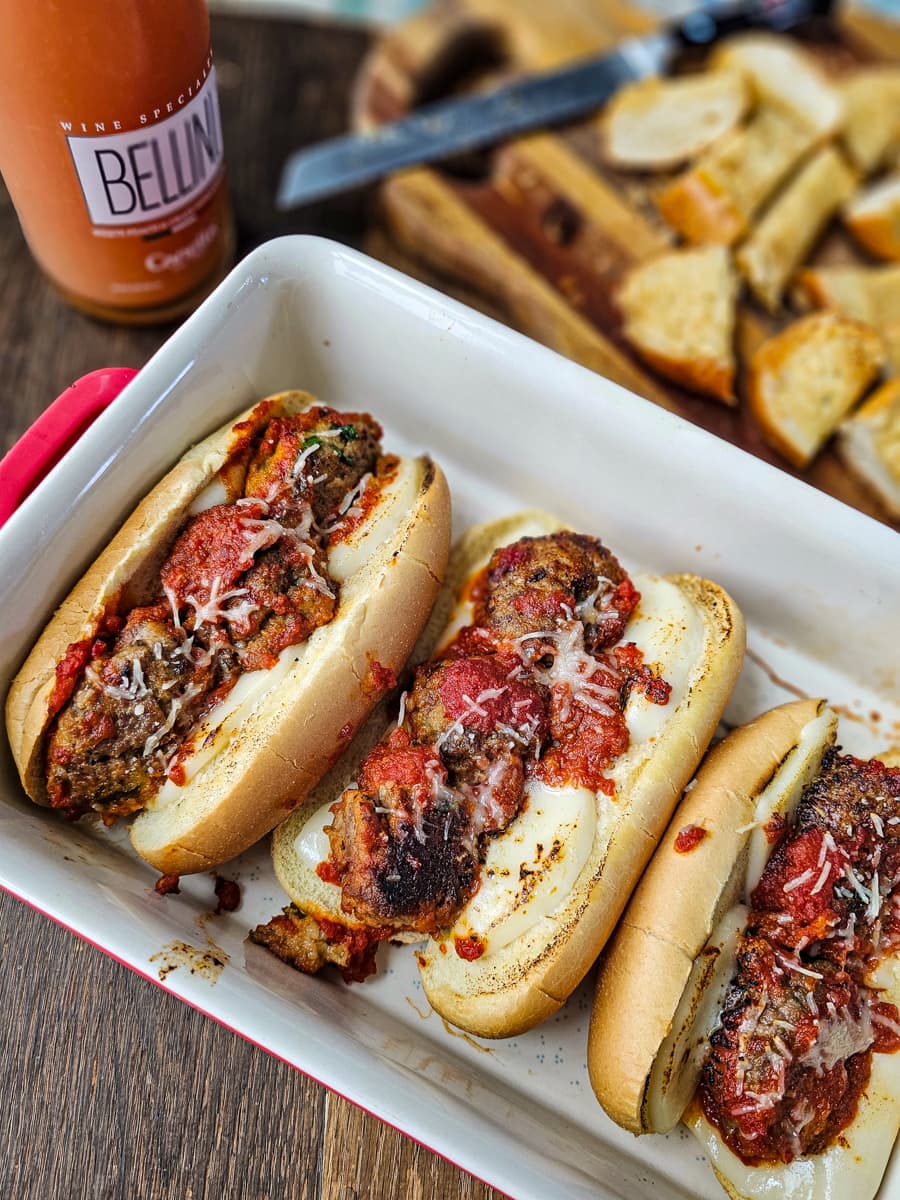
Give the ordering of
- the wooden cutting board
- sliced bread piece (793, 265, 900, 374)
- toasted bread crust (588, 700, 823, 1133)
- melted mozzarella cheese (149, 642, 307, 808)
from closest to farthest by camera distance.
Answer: toasted bread crust (588, 700, 823, 1133), melted mozzarella cheese (149, 642, 307, 808), the wooden cutting board, sliced bread piece (793, 265, 900, 374)

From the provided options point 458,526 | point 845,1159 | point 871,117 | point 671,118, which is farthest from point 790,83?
point 845,1159

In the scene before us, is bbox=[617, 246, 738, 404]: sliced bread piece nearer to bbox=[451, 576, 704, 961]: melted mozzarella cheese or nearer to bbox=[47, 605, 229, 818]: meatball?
bbox=[451, 576, 704, 961]: melted mozzarella cheese

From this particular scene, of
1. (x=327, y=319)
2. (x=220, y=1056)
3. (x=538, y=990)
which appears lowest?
(x=220, y=1056)

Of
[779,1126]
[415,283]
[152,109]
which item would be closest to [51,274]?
[152,109]

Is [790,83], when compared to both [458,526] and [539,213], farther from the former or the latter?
[458,526]

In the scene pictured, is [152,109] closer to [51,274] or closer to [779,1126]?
[51,274]

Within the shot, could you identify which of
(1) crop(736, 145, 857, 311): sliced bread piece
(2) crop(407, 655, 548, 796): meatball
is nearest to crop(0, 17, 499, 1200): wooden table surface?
(2) crop(407, 655, 548, 796): meatball
